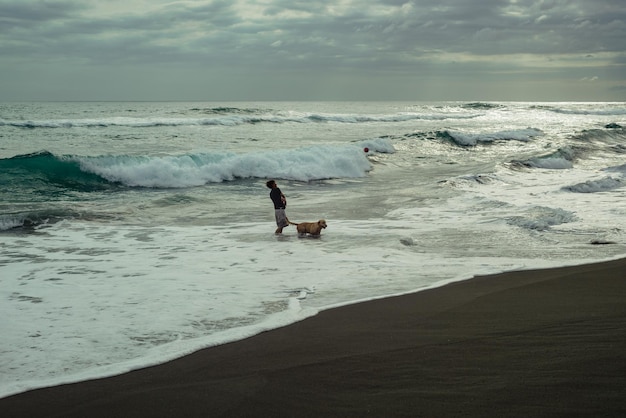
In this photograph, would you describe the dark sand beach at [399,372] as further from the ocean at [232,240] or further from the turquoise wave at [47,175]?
the turquoise wave at [47,175]

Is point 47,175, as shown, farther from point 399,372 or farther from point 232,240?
point 399,372

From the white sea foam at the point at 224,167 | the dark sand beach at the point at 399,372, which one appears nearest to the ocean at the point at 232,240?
the white sea foam at the point at 224,167

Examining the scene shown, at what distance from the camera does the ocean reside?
6277 mm

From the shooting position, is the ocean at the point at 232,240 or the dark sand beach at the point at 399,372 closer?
the dark sand beach at the point at 399,372

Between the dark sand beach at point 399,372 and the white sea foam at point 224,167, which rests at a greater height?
the white sea foam at point 224,167

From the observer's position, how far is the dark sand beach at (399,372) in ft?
12.9

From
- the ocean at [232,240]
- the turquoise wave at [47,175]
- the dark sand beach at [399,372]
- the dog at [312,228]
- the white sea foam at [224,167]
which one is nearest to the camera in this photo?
the dark sand beach at [399,372]

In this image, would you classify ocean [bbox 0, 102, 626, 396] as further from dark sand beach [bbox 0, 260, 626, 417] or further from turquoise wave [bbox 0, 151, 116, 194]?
dark sand beach [bbox 0, 260, 626, 417]

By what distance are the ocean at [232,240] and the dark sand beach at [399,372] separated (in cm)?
51

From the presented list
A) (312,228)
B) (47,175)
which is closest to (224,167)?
(47,175)

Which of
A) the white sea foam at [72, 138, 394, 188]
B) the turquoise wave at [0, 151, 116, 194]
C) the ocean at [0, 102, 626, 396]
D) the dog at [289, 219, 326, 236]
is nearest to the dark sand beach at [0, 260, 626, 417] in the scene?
the ocean at [0, 102, 626, 396]

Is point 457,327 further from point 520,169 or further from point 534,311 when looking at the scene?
point 520,169

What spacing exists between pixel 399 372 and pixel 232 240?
24.9 feet

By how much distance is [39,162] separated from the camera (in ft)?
77.7
